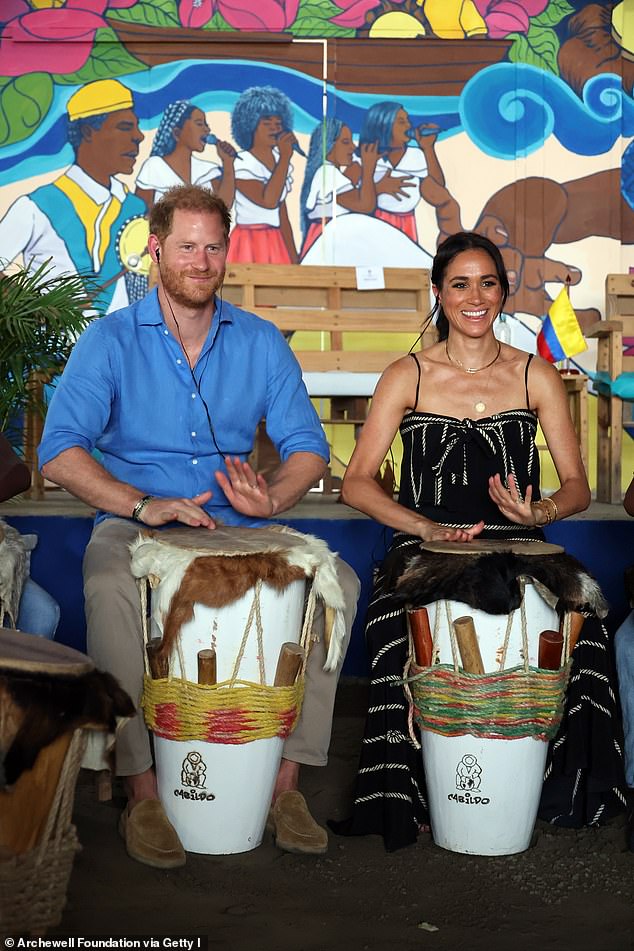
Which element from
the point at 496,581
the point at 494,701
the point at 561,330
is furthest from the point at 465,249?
the point at 561,330

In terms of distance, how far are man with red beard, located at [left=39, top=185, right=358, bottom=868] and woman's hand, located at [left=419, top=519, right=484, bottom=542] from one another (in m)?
0.21

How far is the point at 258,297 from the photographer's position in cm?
525

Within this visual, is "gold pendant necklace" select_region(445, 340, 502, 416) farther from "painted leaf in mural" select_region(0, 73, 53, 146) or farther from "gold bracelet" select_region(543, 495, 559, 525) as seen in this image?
"painted leaf in mural" select_region(0, 73, 53, 146)

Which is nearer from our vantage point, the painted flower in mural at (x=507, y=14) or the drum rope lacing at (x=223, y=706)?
the drum rope lacing at (x=223, y=706)

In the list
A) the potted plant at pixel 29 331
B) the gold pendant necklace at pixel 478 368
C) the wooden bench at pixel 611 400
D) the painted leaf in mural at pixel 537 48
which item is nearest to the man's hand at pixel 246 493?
the gold pendant necklace at pixel 478 368

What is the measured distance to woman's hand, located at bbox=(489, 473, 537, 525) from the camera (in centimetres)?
258

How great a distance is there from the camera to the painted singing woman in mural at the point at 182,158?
5883 millimetres

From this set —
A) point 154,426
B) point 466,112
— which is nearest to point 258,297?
point 466,112

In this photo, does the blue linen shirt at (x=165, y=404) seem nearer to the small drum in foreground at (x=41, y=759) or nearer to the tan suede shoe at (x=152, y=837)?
the tan suede shoe at (x=152, y=837)

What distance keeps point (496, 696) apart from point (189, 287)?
1273 millimetres

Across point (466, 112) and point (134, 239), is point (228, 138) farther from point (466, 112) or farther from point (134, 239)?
point (466, 112)

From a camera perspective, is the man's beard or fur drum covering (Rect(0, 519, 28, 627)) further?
the man's beard

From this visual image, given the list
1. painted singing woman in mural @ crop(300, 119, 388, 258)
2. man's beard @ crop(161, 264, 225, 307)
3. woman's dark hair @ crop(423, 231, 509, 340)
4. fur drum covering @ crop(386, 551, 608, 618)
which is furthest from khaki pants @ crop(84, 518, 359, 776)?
painted singing woman in mural @ crop(300, 119, 388, 258)

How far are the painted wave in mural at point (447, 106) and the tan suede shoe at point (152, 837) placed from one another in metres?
4.43
